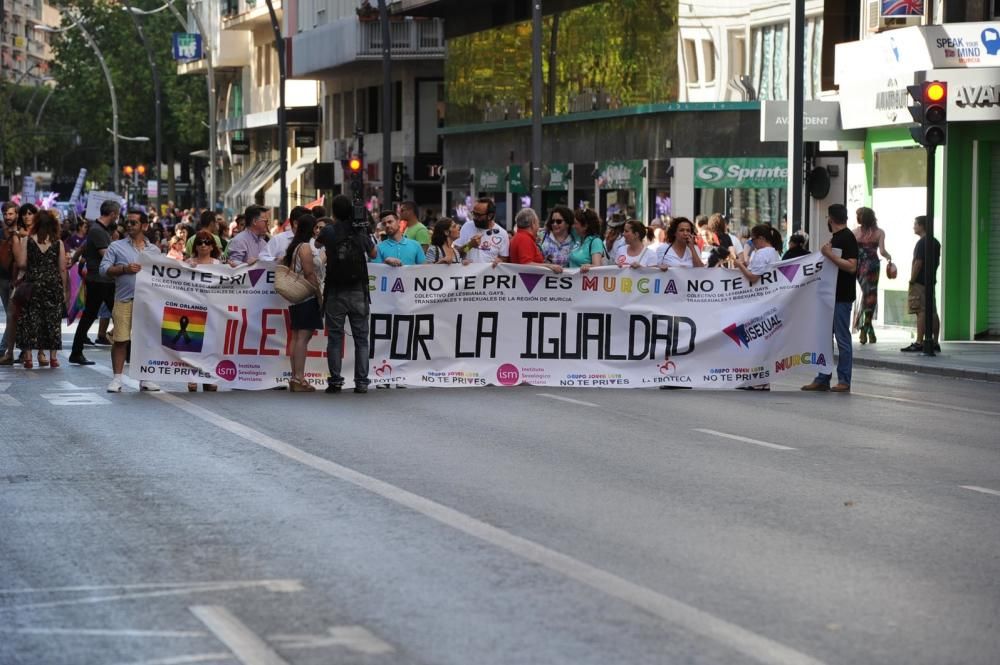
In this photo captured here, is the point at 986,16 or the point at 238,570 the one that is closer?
the point at 238,570

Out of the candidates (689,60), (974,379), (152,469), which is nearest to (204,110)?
(689,60)

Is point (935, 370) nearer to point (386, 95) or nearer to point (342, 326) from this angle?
point (342, 326)

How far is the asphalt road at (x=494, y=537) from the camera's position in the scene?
7.59 meters

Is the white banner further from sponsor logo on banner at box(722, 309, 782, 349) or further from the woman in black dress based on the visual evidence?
the woman in black dress

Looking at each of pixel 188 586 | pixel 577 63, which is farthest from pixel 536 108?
pixel 188 586

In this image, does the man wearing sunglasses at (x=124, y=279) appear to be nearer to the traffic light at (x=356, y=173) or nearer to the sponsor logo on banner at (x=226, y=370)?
the sponsor logo on banner at (x=226, y=370)

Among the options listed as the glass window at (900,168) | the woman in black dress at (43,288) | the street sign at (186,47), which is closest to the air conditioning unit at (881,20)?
the glass window at (900,168)

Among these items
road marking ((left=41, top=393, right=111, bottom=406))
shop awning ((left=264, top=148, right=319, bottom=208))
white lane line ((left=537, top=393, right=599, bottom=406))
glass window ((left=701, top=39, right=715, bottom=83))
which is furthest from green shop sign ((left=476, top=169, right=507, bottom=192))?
road marking ((left=41, top=393, right=111, bottom=406))

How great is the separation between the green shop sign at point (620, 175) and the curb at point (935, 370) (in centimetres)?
1780

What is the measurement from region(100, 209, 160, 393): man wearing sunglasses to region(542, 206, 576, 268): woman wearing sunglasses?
4108 mm

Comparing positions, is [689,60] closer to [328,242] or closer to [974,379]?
[974,379]

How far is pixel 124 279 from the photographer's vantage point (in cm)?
2077

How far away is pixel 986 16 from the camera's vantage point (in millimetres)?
30562

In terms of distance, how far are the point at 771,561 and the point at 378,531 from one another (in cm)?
199
